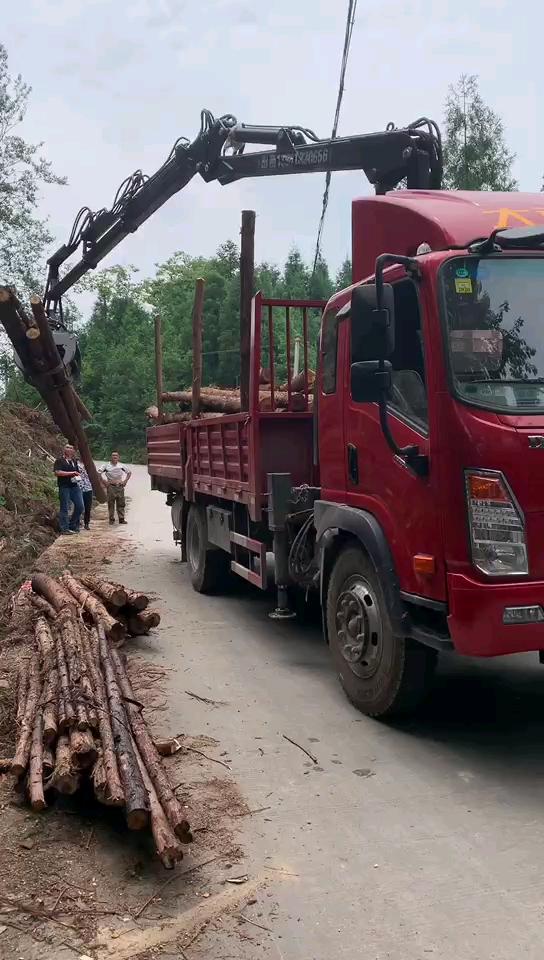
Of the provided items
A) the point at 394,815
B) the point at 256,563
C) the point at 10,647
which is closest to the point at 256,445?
the point at 256,563

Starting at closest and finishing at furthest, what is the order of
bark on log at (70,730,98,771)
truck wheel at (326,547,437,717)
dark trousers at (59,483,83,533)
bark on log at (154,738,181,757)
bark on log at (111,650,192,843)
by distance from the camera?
bark on log at (111,650,192,843) < bark on log at (70,730,98,771) < bark on log at (154,738,181,757) < truck wheel at (326,547,437,717) < dark trousers at (59,483,83,533)

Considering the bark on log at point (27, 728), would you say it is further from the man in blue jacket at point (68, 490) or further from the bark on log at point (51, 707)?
the man in blue jacket at point (68, 490)

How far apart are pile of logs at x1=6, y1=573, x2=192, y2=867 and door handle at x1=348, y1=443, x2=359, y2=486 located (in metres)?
1.90

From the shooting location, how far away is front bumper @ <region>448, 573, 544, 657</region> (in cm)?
387

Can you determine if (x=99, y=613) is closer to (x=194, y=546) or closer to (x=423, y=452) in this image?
(x=194, y=546)

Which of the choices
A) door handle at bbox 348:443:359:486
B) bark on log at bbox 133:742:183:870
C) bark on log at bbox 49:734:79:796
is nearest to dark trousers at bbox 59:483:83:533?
door handle at bbox 348:443:359:486

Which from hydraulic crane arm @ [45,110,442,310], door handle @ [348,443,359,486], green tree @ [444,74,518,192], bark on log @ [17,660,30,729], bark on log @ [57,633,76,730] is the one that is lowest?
bark on log @ [17,660,30,729]

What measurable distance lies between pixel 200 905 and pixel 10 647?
3900 mm

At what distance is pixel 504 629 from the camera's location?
3875 mm

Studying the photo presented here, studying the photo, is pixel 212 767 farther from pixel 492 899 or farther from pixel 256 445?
pixel 256 445

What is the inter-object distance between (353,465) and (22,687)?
2444mm

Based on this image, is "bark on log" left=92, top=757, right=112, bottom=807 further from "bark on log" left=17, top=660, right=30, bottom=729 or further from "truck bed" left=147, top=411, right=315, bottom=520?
"truck bed" left=147, top=411, right=315, bottom=520

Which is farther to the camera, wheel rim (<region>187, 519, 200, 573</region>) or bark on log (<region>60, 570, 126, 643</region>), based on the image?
wheel rim (<region>187, 519, 200, 573</region>)

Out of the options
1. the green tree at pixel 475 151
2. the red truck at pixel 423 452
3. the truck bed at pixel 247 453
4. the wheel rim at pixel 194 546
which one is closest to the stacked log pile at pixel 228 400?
the truck bed at pixel 247 453
